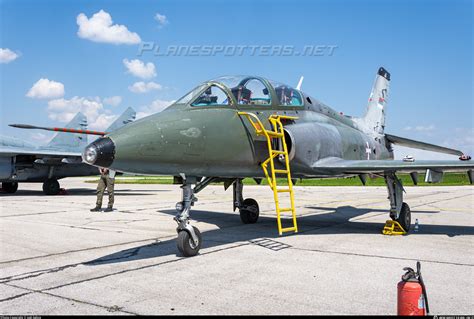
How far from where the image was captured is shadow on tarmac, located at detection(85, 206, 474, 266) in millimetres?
7237

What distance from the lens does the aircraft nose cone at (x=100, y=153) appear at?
227 inches

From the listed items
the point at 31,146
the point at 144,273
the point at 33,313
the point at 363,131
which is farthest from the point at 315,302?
the point at 31,146

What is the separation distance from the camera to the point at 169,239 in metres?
8.71

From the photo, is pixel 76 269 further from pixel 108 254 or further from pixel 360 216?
pixel 360 216

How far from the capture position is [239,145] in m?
7.73

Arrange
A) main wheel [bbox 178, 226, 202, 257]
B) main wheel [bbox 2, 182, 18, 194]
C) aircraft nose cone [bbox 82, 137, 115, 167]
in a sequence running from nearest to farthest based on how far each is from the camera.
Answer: aircraft nose cone [bbox 82, 137, 115, 167], main wheel [bbox 178, 226, 202, 257], main wheel [bbox 2, 182, 18, 194]

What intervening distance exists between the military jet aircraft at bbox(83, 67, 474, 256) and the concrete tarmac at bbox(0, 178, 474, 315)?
87cm

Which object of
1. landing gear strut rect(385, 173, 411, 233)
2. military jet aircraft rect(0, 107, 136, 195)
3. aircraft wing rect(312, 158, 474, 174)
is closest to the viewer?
aircraft wing rect(312, 158, 474, 174)

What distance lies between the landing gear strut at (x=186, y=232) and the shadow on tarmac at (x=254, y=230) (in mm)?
472

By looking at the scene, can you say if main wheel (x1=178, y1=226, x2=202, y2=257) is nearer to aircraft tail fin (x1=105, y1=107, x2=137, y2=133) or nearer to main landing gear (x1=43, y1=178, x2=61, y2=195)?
main landing gear (x1=43, y1=178, x2=61, y2=195)

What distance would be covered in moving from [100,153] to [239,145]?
2736 mm

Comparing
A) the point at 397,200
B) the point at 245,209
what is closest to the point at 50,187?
the point at 245,209

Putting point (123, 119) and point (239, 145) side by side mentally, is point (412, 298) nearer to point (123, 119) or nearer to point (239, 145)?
point (239, 145)

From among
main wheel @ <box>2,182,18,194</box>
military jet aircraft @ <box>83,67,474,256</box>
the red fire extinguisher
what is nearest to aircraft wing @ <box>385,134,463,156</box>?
military jet aircraft @ <box>83,67,474,256</box>
